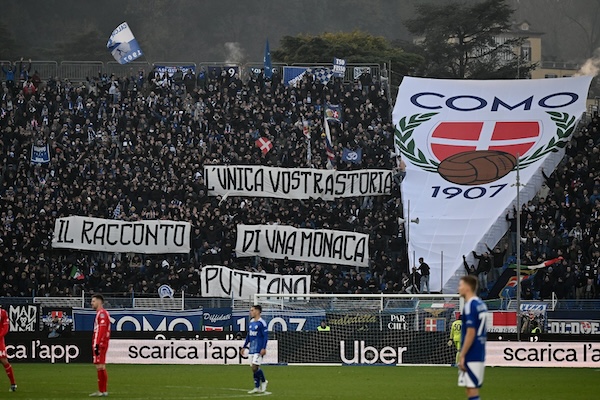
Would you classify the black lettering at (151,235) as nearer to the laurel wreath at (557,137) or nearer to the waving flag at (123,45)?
the waving flag at (123,45)

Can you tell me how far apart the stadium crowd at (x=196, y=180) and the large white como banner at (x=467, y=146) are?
1064 mm

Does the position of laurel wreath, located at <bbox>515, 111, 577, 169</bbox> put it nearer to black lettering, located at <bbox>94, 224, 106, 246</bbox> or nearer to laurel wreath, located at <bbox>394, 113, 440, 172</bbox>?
laurel wreath, located at <bbox>394, 113, 440, 172</bbox>

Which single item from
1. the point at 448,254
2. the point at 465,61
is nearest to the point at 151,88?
the point at 448,254

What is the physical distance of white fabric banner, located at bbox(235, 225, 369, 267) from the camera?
48.5 m

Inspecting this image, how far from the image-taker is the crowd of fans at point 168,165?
158 ft

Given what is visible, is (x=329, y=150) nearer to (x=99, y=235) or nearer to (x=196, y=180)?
(x=196, y=180)

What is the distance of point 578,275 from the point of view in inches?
1789

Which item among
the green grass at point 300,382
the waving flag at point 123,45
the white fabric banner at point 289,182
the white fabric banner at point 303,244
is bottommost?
the green grass at point 300,382

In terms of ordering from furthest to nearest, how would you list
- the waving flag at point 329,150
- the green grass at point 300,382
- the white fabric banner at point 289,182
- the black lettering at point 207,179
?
the waving flag at point 329,150
the black lettering at point 207,179
the white fabric banner at point 289,182
the green grass at point 300,382

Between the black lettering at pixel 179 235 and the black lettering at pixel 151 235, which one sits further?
the black lettering at pixel 151 235

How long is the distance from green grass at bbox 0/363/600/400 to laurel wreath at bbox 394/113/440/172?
19.1m

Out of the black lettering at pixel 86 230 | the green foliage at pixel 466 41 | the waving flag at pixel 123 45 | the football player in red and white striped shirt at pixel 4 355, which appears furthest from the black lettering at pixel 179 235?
the green foliage at pixel 466 41

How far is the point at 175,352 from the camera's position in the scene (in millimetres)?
35562

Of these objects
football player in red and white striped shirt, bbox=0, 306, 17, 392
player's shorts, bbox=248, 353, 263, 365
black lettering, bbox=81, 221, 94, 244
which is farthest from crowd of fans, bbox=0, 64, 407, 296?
player's shorts, bbox=248, 353, 263, 365
